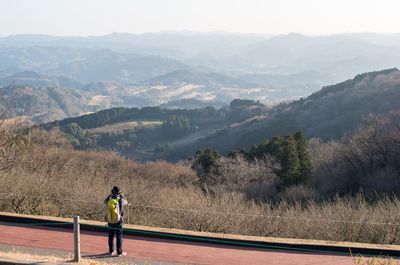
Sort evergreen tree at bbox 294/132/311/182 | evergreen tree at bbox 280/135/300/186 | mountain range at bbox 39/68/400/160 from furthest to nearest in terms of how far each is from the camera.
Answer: mountain range at bbox 39/68/400/160, evergreen tree at bbox 294/132/311/182, evergreen tree at bbox 280/135/300/186

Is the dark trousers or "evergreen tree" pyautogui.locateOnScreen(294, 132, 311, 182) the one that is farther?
"evergreen tree" pyautogui.locateOnScreen(294, 132, 311, 182)

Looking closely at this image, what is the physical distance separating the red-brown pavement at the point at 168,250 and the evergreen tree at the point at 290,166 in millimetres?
25702

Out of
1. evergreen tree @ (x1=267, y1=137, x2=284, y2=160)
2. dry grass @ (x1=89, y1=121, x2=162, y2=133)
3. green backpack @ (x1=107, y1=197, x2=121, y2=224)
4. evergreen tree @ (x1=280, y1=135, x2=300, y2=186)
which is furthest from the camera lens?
dry grass @ (x1=89, y1=121, x2=162, y2=133)

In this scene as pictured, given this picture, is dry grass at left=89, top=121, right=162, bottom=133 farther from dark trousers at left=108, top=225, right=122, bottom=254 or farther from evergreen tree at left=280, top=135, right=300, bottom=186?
dark trousers at left=108, top=225, right=122, bottom=254

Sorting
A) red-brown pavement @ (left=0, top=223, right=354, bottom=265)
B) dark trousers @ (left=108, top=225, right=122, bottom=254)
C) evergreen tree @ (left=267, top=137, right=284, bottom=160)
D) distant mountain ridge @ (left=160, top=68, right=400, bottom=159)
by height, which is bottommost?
red-brown pavement @ (left=0, top=223, right=354, bottom=265)

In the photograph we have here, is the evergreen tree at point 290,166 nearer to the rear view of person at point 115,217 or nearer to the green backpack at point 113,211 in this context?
the rear view of person at point 115,217

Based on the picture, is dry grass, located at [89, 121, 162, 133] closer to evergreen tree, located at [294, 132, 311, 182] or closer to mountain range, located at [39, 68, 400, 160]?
mountain range, located at [39, 68, 400, 160]

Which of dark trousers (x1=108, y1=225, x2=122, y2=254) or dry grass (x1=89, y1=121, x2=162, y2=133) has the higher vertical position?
dry grass (x1=89, y1=121, x2=162, y2=133)

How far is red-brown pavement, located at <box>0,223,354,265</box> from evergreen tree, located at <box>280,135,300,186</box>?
2570 centimetres

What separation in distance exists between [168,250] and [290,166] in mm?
26588

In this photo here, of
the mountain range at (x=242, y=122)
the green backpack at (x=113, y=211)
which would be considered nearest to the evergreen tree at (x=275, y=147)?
the green backpack at (x=113, y=211)

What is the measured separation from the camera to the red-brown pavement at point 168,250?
31.5 ft

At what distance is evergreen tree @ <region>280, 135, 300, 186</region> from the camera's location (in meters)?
35.5

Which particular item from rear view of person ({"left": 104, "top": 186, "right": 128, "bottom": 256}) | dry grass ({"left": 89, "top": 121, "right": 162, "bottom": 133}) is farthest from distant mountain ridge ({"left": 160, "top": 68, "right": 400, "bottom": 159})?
rear view of person ({"left": 104, "top": 186, "right": 128, "bottom": 256})
